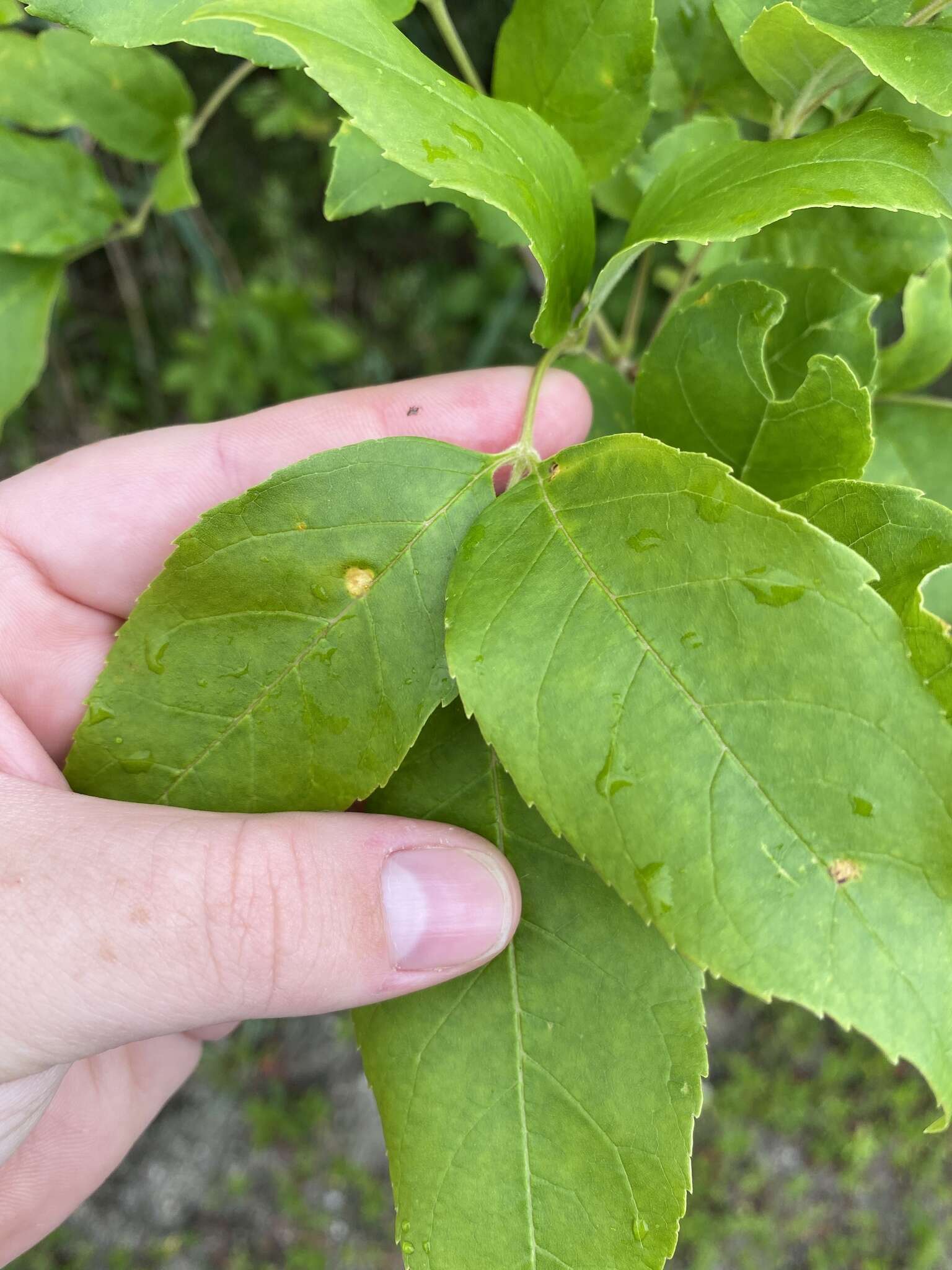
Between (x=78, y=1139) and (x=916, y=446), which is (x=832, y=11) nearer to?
(x=916, y=446)

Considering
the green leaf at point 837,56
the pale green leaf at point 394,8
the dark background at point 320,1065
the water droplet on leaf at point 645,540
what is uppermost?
the green leaf at point 837,56

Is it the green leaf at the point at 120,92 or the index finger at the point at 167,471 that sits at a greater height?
the green leaf at the point at 120,92

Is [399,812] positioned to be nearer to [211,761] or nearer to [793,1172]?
[211,761]

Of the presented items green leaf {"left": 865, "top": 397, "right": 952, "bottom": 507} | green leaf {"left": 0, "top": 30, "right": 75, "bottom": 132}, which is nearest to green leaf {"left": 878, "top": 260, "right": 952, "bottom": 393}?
green leaf {"left": 865, "top": 397, "right": 952, "bottom": 507}

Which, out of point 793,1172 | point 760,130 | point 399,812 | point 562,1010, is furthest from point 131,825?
point 793,1172

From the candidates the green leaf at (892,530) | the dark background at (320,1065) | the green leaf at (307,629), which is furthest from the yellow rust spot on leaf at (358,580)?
the dark background at (320,1065)

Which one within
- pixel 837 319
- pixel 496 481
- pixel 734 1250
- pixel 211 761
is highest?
pixel 837 319

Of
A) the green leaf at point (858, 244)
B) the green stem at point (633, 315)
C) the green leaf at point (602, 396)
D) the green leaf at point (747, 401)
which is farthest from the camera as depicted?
the green stem at point (633, 315)

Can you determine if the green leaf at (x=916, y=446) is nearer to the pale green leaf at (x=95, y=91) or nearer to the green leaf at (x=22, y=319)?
the pale green leaf at (x=95, y=91)
